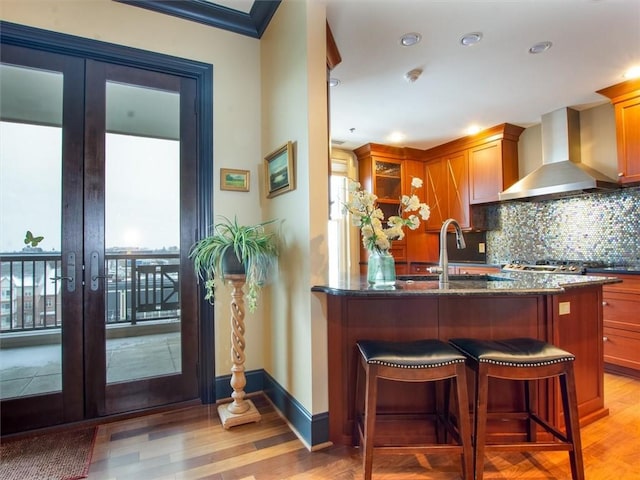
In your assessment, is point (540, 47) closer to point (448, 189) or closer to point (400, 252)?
point (448, 189)

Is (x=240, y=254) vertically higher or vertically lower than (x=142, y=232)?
lower

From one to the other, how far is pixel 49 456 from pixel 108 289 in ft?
3.14

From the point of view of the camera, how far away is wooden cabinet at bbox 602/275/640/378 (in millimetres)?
2910

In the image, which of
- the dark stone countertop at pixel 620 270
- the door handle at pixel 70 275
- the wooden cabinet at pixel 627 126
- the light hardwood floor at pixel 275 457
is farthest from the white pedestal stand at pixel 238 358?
the wooden cabinet at pixel 627 126

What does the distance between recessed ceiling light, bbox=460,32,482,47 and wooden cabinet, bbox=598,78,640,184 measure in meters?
1.77

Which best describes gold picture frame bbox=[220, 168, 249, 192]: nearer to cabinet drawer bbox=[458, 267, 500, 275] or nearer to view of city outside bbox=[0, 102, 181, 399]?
view of city outside bbox=[0, 102, 181, 399]

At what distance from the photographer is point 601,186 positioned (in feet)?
10.9

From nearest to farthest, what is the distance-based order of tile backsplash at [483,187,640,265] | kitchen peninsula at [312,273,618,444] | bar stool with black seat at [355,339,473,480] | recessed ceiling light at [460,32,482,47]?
1. bar stool with black seat at [355,339,473,480]
2. kitchen peninsula at [312,273,618,444]
3. recessed ceiling light at [460,32,482,47]
4. tile backsplash at [483,187,640,265]

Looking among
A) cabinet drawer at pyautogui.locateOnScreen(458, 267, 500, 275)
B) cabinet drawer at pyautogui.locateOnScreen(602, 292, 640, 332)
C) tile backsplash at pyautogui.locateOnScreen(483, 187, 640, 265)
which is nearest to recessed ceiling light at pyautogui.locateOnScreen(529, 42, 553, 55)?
tile backsplash at pyautogui.locateOnScreen(483, 187, 640, 265)

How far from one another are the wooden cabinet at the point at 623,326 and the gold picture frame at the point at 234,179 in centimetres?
314

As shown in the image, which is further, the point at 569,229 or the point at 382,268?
the point at 569,229

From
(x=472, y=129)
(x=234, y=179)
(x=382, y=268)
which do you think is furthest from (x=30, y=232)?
(x=472, y=129)

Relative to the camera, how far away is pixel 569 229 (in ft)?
12.8

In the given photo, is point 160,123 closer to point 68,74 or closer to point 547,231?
point 68,74
